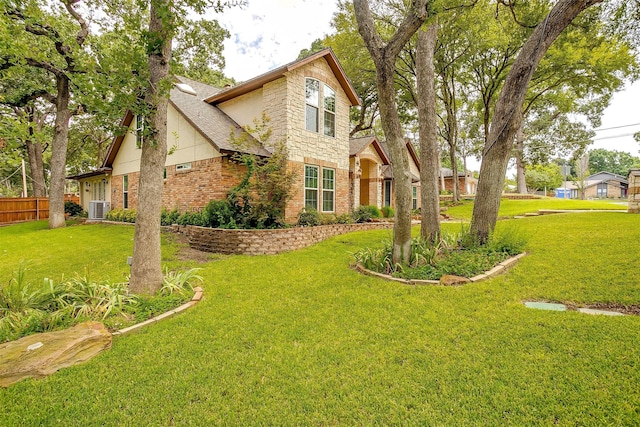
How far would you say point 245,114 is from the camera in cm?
1256

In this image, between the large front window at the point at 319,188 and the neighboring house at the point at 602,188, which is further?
the neighboring house at the point at 602,188

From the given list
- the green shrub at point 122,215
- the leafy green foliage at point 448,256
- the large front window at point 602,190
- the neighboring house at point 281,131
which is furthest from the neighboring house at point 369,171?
the large front window at point 602,190

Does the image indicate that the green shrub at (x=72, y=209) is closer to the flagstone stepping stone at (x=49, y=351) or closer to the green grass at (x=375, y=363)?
the green grass at (x=375, y=363)

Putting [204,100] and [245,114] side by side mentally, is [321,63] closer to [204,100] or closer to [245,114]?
[245,114]

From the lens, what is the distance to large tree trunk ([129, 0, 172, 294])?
458cm

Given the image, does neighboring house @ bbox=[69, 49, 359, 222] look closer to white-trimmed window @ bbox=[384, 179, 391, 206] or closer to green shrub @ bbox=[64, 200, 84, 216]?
white-trimmed window @ bbox=[384, 179, 391, 206]

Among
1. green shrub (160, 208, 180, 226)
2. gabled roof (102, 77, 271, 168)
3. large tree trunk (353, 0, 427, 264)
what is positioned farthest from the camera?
green shrub (160, 208, 180, 226)

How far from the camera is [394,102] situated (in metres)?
5.62

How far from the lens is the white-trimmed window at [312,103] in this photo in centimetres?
1190

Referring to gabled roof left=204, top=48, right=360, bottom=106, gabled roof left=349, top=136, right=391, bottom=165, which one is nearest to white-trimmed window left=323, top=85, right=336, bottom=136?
gabled roof left=204, top=48, right=360, bottom=106

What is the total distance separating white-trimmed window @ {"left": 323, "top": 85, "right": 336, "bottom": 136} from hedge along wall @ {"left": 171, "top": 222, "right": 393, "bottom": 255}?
5112mm

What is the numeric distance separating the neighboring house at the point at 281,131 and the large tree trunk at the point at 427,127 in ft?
15.0

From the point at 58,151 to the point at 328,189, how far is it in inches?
528

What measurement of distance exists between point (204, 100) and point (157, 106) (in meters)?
10.2
